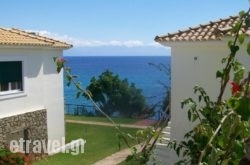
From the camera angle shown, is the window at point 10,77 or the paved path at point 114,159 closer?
the window at point 10,77

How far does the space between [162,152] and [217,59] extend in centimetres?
447

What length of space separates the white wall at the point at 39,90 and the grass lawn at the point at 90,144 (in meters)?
1.90

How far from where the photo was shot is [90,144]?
71.3 ft

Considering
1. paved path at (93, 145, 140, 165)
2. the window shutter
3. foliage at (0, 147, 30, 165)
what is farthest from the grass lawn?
the window shutter

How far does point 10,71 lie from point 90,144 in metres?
6.39

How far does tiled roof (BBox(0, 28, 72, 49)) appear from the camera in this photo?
17.6 meters

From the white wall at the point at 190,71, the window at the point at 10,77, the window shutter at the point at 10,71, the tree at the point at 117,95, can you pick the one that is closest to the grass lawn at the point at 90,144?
the window at the point at 10,77

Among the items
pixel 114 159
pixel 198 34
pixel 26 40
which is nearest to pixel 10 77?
pixel 26 40

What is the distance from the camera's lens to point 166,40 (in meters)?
12.8

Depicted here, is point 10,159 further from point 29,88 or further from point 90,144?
point 90,144

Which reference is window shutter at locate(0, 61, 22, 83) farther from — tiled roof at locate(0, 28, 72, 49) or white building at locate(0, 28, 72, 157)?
tiled roof at locate(0, 28, 72, 49)

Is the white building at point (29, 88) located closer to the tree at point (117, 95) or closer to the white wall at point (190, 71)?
the white wall at point (190, 71)

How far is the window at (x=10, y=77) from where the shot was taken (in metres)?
17.5

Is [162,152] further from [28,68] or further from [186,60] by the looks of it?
[28,68]
